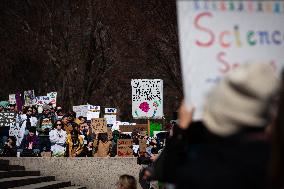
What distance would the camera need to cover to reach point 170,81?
34.5 metres

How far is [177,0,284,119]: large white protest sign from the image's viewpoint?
417 cm

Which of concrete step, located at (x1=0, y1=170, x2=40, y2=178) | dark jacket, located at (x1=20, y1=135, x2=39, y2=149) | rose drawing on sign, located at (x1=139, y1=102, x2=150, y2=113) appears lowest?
concrete step, located at (x1=0, y1=170, x2=40, y2=178)

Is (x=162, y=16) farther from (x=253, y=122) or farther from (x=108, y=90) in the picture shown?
(x=253, y=122)

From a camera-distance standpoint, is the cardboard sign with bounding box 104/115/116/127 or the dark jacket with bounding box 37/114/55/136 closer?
the dark jacket with bounding box 37/114/55/136

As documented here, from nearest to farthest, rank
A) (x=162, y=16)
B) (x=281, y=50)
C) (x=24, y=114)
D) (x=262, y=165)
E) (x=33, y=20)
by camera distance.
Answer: (x=262, y=165), (x=281, y=50), (x=24, y=114), (x=162, y=16), (x=33, y=20)

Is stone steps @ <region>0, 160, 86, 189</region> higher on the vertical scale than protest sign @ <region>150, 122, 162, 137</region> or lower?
lower

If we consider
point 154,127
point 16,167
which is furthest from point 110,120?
point 16,167

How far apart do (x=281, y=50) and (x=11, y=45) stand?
38932mm

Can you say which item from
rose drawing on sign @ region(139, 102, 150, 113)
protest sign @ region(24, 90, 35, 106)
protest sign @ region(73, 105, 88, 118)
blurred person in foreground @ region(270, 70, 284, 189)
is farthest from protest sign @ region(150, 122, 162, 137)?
blurred person in foreground @ region(270, 70, 284, 189)

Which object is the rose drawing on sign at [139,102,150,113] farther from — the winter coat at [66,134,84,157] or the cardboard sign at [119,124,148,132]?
the cardboard sign at [119,124,148,132]

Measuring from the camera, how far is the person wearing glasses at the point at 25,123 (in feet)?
67.5

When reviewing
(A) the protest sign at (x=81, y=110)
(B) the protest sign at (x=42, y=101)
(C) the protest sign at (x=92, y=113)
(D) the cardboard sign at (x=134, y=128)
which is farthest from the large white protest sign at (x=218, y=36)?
(B) the protest sign at (x=42, y=101)

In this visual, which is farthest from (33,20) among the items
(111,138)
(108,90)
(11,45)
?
(111,138)

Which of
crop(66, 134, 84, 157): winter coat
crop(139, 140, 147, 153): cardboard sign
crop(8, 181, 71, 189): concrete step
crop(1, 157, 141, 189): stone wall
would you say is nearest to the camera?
crop(8, 181, 71, 189): concrete step
